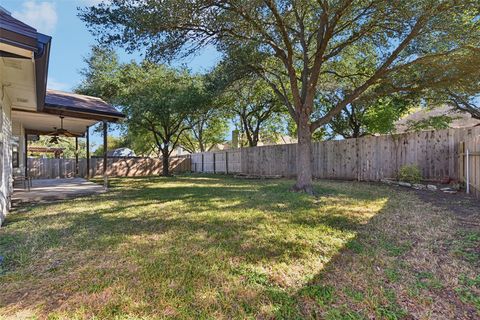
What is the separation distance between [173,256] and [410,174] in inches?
295

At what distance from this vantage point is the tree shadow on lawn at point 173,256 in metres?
2.11

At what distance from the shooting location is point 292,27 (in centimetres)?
749

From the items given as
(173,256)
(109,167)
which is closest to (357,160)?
(173,256)

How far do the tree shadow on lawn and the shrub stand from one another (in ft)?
10.4

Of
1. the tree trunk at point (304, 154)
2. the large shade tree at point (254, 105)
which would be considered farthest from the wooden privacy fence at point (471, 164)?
the large shade tree at point (254, 105)

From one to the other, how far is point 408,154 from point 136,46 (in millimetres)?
8234

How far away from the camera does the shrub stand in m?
7.70

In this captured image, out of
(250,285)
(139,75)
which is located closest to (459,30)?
(250,285)

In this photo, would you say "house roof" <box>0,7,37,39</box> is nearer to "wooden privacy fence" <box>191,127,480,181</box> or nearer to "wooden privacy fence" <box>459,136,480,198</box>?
"wooden privacy fence" <box>459,136,480,198</box>

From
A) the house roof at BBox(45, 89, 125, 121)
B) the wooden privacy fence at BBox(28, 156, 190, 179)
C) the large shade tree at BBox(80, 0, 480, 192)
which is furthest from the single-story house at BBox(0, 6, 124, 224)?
the wooden privacy fence at BBox(28, 156, 190, 179)

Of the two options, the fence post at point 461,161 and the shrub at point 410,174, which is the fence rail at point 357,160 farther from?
the shrub at point 410,174

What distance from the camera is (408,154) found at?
8.27m

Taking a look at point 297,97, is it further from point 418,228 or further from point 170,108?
point 170,108

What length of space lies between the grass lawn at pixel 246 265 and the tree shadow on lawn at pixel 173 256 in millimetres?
12
